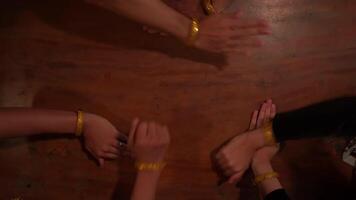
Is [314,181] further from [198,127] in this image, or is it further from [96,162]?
[96,162]

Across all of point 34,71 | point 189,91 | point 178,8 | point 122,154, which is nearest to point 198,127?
point 189,91

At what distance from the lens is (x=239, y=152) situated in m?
1.07

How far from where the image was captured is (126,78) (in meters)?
1.11

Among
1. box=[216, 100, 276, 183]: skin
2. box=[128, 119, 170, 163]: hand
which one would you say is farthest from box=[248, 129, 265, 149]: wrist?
box=[128, 119, 170, 163]: hand

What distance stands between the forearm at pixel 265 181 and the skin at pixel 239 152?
3cm

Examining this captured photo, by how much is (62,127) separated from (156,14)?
0.39m

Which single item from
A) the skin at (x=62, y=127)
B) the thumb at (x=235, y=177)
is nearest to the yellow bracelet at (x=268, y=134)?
the thumb at (x=235, y=177)

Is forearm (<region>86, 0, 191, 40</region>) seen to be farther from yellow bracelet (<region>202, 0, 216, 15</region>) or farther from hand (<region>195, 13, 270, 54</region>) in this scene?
yellow bracelet (<region>202, 0, 216, 15</region>)

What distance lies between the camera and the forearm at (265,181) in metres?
1.02

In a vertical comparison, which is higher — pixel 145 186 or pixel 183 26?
pixel 183 26

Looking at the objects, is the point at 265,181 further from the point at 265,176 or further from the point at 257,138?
the point at 257,138

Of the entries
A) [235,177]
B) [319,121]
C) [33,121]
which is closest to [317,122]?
[319,121]

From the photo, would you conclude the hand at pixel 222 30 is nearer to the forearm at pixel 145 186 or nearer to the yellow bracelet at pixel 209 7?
the yellow bracelet at pixel 209 7

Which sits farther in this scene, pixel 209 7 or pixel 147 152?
pixel 209 7
